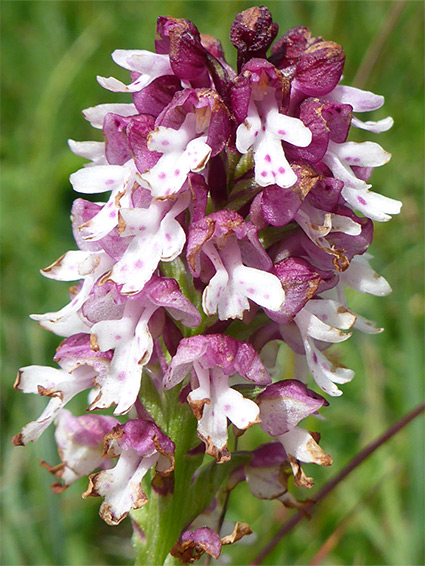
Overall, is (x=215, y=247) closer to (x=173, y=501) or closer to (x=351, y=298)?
(x=173, y=501)

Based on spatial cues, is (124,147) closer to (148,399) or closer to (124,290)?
(124,290)

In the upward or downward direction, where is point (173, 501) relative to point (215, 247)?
downward

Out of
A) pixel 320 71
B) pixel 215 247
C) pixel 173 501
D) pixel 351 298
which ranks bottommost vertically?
pixel 351 298

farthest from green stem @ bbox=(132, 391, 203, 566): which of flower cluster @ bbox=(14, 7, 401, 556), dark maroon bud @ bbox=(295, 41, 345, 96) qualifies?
dark maroon bud @ bbox=(295, 41, 345, 96)

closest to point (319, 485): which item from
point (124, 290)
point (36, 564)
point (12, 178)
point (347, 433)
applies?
point (347, 433)

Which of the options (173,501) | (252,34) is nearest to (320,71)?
(252,34)

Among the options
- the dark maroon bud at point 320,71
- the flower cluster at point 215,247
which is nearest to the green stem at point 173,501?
the flower cluster at point 215,247

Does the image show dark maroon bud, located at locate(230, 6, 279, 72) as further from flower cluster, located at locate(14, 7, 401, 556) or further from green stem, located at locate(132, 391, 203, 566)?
green stem, located at locate(132, 391, 203, 566)
